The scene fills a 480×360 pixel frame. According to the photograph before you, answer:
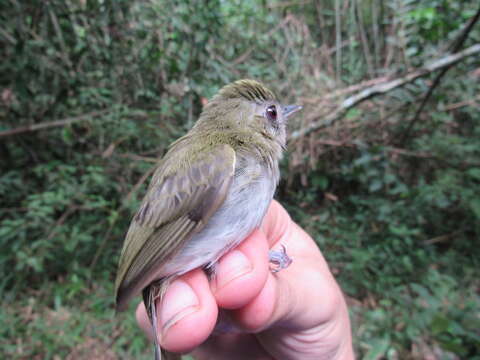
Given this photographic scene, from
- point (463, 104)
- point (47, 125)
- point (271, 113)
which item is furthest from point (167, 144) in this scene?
point (463, 104)

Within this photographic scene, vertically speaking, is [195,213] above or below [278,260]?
above

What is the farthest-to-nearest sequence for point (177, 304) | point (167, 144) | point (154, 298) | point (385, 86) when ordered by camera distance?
point (167, 144), point (385, 86), point (154, 298), point (177, 304)

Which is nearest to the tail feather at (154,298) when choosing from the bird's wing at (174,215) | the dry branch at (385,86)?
the bird's wing at (174,215)

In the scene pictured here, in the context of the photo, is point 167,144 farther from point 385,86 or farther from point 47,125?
point 385,86

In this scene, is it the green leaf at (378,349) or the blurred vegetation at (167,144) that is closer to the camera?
the green leaf at (378,349)

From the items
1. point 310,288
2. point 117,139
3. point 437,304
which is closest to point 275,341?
point 310,288

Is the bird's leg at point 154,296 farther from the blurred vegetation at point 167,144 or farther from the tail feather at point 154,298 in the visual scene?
the blurred vegetation at point 167,144

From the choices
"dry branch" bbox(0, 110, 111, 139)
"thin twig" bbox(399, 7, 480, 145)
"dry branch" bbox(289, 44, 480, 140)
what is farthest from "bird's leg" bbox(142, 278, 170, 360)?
"thin twig" bbox(399, 7, 480, 145)
